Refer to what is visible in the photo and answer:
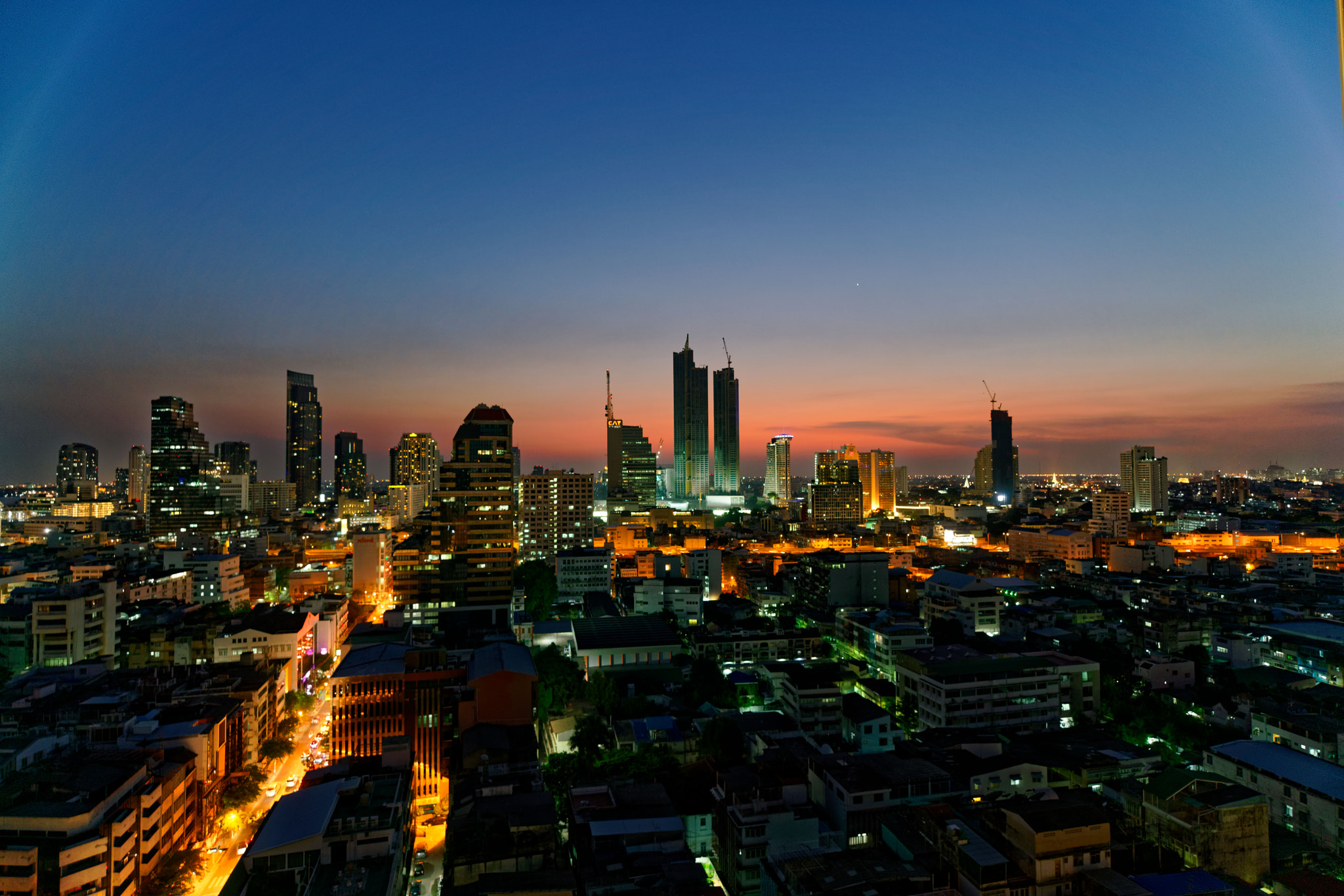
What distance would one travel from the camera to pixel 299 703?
1722 centimetres

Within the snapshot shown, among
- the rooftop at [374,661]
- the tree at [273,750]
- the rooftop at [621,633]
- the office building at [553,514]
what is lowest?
the tree at [273,750]

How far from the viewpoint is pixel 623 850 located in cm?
826

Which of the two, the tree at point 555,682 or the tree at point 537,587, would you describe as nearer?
the tree at point 555,682

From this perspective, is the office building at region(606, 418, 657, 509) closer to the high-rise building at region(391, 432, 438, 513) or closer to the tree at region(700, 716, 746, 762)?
the high-rise building at region(391, 432, 438, 513)

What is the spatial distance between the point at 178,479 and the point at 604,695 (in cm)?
4081

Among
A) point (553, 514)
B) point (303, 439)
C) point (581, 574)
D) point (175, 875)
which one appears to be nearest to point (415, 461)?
point (303, 439)

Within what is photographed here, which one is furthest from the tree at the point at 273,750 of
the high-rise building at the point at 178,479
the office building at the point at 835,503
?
the office building at the point at 835,503

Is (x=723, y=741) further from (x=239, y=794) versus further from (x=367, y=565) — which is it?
(x=367, y=565)

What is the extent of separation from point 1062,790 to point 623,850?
260 inches

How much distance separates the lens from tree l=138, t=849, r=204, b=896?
364 inches

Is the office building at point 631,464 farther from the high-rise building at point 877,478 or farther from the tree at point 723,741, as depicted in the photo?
the tree at point 723,741

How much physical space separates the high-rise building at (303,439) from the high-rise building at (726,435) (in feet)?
162

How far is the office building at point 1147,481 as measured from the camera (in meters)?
54.2

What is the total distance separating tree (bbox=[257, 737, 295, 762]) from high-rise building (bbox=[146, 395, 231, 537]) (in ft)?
111
